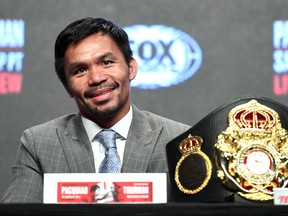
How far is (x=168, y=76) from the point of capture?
249cm

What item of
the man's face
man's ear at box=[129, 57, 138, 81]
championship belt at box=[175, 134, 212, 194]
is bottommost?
championship belt at box=[175, 134, 212, 194]

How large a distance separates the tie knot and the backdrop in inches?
40.2

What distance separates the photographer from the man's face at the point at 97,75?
55.5 inches

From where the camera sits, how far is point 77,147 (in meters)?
1.43

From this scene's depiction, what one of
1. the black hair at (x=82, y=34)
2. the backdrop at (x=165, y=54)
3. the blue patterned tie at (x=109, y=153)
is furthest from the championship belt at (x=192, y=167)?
the backdrop at (x=165, y=54)

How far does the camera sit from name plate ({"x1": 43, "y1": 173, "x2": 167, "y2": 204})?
3.02ft

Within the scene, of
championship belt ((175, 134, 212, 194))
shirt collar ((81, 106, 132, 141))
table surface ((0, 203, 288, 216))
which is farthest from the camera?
shirt collar ((81, 106, 132, 141))

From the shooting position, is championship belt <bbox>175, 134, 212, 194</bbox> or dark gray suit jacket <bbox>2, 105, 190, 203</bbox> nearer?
championship belt <bbox>175, 134, 212, 194</bbox>

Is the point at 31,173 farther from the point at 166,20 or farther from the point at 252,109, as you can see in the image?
the point at 166,20

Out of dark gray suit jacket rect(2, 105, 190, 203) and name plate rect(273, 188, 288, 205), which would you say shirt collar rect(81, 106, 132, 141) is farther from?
name plate rect(273, 188, 288, 205)

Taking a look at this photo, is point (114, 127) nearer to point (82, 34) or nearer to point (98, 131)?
point (98, 131)

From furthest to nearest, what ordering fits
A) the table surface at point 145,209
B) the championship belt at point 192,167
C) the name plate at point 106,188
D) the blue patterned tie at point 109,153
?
the blue patterned tie at point 109,153 → the championship belt at point 192,167 → the name plate at point 106,188 → the table surface at point 145,209

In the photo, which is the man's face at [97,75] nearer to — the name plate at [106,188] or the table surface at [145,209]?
the name plate at [106,188]

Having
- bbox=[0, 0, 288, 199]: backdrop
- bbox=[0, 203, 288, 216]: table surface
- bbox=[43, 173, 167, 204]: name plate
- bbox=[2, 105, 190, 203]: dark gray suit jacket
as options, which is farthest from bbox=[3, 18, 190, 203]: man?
bbox=[0, 0, 288, 199]: backdrop
